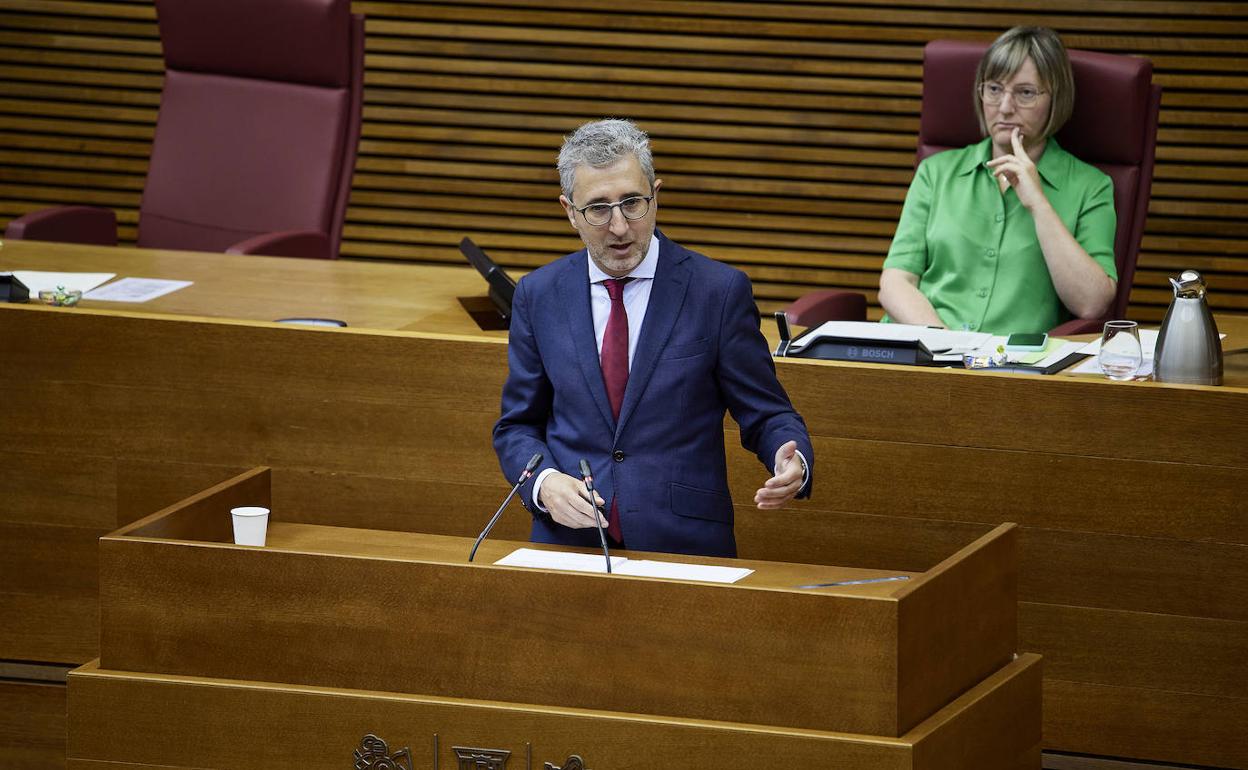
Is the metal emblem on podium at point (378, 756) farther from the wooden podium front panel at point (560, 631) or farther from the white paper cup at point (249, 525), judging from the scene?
the white paper cup at point (249, 525)

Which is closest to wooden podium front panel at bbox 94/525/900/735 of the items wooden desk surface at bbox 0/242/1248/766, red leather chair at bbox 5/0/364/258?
wooden desk surface at bbox 0/242/1248/766

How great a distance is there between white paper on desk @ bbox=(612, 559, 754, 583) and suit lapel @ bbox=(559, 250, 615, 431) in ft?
0.89

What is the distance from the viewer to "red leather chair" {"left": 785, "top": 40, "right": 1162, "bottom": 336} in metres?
4.06

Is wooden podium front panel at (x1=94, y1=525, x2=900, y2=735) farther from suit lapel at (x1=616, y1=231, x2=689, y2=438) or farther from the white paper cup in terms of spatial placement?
suit lapel at (x1=616, y1=231, x2=689, y2=438)

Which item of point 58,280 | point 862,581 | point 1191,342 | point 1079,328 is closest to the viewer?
point 862,581

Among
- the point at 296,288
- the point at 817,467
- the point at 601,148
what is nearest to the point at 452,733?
the point at 601,148

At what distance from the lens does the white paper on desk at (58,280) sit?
3814mm

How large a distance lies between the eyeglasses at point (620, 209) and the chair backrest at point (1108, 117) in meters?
1.83

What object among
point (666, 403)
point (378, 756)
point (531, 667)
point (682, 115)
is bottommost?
point (378, 756)

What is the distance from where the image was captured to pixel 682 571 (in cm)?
245

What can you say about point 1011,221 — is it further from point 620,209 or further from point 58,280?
point 58,280

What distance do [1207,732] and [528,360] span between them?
4.73ft

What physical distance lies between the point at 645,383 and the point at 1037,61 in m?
1.66

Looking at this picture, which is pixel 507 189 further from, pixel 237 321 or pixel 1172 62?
pixel 237 321
